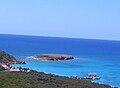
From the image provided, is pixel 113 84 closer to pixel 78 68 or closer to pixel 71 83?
pixel 71 83

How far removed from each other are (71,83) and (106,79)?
2007cm

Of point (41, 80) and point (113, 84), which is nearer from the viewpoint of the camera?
point (41, 80)

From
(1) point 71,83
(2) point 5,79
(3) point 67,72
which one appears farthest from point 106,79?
(2) point 5,79

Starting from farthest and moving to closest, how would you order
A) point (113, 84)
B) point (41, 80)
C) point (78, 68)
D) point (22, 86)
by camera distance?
1. point (78, 68)
2. point (113, 84)
3. point (41, 80)
4. point (22, 86)

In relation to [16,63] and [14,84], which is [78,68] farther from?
[14,84]

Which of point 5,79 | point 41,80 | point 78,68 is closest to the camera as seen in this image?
point 5,79

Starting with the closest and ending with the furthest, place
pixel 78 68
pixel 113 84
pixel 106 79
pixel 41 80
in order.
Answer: pixel 41 80
pixel 113 84
pixel 106 79
pixel 78 68

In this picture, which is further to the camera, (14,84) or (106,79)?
(106,79)

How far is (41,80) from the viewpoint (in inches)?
2559

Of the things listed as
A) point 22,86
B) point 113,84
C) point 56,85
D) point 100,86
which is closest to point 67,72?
point 113,84

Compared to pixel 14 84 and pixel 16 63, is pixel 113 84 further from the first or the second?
pixel 16 63

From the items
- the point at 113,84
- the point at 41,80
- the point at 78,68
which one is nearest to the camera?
the point at 41,80

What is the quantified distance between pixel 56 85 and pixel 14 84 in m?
7.78

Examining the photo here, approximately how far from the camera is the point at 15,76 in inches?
2532
